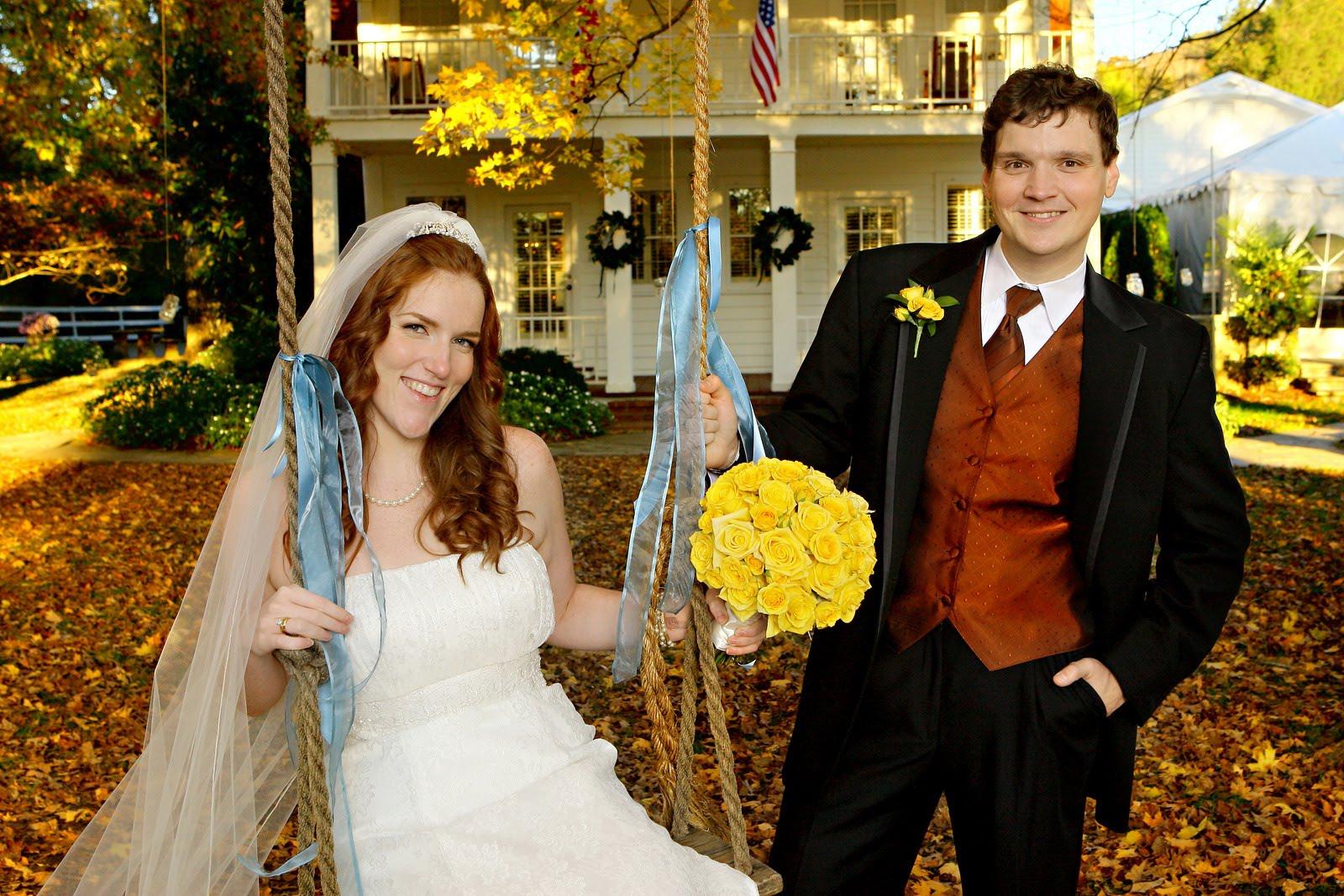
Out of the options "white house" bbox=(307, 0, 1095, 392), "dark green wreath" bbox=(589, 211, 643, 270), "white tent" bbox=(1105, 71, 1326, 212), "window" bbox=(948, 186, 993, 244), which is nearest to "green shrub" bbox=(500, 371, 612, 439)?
"white house" bbox=(307, 0, 1095, 392)

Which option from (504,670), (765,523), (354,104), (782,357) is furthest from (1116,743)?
(354,104)

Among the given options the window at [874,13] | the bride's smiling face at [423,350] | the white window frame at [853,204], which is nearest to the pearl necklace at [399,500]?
the bride's smiling face at [423,350]

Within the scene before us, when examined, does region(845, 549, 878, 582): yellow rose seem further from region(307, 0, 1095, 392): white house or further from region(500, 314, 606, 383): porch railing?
region(500, 314, 606, 383): porch railing

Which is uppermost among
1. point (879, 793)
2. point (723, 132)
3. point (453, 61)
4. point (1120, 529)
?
point (453, 61)

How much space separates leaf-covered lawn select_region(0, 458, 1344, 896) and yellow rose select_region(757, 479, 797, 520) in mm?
2418

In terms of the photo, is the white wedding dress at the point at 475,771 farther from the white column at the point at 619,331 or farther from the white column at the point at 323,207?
the white column at the point at 323,207

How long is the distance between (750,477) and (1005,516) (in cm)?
59

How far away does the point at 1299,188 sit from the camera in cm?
1792

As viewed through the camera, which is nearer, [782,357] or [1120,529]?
[1120,529]

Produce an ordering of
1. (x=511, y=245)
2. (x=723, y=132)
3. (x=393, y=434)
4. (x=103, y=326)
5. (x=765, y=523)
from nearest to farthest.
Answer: (x=765, y=523) < (x=393, y=434) < (x=723, y=132) < (x=511, y=245) < (x=103, y=326)

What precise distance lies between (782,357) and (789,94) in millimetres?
3453

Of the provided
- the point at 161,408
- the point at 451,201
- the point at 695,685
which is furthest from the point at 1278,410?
the point at 695,685

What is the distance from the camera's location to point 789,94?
15.6 meters

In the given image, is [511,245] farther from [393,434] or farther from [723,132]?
[393,434]
